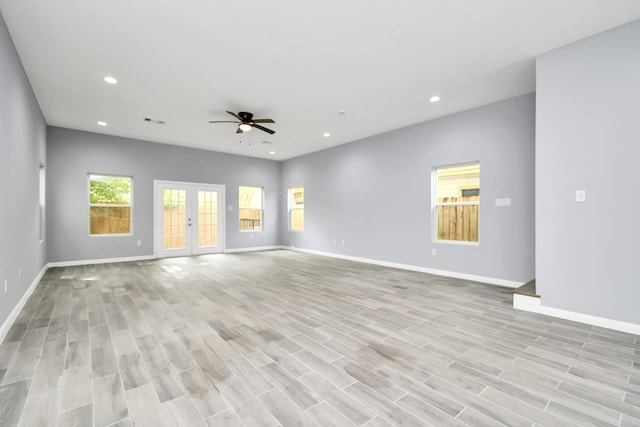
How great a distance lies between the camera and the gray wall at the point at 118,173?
6156 mm

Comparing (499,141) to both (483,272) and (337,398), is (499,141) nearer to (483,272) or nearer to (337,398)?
(483,272)

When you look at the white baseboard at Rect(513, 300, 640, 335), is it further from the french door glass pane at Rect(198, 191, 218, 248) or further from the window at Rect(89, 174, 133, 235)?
the window at Rect(89, 174, 133, 235)

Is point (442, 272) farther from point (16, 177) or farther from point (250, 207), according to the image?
point (16, 177)

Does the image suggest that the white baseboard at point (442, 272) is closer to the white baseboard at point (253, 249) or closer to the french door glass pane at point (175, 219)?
the white baseboard at point (253, 249)

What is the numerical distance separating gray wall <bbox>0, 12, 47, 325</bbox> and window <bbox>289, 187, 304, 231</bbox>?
19.9 ft

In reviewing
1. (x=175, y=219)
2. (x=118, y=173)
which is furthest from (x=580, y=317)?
(x=118, y=173)

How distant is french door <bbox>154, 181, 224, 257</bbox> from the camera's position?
7512 mm

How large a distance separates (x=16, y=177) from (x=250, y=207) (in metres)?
6.13

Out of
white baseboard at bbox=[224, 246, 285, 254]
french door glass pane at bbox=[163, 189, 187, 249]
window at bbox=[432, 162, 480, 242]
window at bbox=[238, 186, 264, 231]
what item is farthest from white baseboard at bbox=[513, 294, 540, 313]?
french door glass pane at bbox=[163, 189, 187, 249]

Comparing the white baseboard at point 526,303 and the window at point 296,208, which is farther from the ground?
the window at point 296,208

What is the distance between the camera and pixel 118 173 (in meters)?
6.88

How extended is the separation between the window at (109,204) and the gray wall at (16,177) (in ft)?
7.59

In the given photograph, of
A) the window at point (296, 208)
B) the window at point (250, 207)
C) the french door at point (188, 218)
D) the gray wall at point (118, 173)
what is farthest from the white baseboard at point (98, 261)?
the window at point (296, 208)

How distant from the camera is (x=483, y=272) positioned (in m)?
4.87
